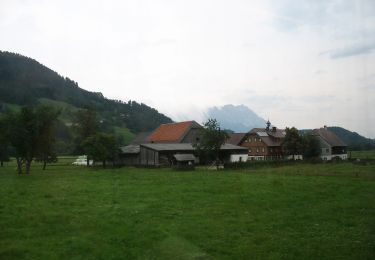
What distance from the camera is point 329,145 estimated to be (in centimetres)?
8950

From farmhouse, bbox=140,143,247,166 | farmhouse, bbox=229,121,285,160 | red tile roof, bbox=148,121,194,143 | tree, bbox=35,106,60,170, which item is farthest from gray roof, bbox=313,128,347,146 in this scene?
tree, bbox=35,106,60,170

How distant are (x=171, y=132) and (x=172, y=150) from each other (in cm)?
1944

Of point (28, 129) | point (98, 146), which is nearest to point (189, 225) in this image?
point (28, 129)

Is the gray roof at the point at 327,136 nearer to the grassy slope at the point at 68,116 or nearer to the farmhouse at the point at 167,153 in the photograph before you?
the farmhouse at the point at 167,153

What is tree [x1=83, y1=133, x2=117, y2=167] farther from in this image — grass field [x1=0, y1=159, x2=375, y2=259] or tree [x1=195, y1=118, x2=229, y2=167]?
grass field [x1=0, y1=159, x2=375, y2=259]

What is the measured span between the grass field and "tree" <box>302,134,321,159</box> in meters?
53.0

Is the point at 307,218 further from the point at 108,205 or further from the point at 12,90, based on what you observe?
the point at 12,90

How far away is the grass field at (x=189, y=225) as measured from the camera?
11.7m

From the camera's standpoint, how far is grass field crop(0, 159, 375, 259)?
11.7 metres

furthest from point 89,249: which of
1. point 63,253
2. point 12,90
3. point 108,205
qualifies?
point 12,90

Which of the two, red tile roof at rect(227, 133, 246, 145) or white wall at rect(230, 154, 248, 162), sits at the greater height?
red tile roof at rect(227, 133, 246, 145)

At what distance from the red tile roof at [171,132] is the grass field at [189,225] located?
57251 mm

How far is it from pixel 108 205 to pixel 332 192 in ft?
45.7

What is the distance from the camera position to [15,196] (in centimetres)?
2327
